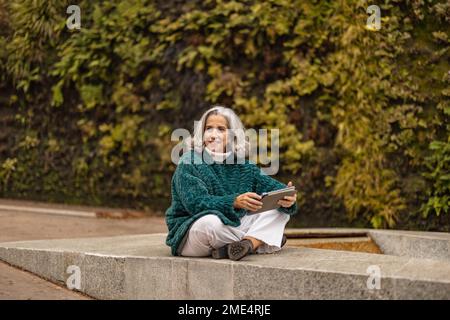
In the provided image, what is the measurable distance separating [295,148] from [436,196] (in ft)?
5.25

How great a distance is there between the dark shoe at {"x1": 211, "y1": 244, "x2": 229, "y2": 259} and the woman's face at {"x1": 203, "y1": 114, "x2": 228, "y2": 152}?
2.23 ft

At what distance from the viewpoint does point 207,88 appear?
28.6ft

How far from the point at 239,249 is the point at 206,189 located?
454mm

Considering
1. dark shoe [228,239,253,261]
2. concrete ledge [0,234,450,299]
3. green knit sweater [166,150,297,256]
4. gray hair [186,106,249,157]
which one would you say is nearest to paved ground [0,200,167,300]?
concrete ledge [0,234,450,299]

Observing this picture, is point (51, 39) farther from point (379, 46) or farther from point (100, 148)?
point (379, 46)

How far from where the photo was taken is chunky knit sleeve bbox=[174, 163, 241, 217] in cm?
479

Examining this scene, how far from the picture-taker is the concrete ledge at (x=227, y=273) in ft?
13.6

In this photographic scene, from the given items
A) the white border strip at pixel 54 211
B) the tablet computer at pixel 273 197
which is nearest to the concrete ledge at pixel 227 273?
the tablet computer at pixel 273 197

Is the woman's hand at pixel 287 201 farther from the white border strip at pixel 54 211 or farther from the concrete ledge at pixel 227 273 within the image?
the white border strip at pixel 54 211

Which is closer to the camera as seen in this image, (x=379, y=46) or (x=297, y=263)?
(x=297, y=263)

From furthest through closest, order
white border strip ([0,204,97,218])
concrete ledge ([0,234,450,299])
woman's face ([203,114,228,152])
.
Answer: white border strip ([0,204,97,218]) < woman's face ([203,114,228,152]) < concrete ledge ([0,234,450,299])

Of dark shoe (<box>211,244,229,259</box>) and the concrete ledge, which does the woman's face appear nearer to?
dark shoe (<box>211,244,229,259</box>)

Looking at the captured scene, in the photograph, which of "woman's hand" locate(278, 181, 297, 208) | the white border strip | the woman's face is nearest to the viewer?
"woman's hand" locate(278, 181, 297, 208)

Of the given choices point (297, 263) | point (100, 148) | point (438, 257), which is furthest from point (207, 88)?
point (297, 263)
